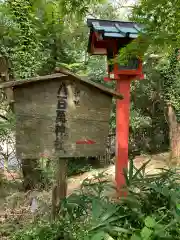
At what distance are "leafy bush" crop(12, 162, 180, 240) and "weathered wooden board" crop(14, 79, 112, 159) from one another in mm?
489

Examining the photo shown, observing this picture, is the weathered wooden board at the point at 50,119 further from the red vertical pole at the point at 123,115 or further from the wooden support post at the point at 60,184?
the red vertical pole at the point at 123,115

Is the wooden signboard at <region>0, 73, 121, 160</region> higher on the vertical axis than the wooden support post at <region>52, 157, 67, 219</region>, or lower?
higher

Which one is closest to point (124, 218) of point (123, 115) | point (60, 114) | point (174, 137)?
point (60, 114)

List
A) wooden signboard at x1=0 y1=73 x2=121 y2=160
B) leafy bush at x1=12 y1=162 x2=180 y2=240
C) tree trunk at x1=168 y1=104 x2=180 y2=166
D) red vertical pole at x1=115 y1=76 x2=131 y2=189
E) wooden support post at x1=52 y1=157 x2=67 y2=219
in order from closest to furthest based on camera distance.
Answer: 1. leafy bush at x1=12 y1=162 x2=180 y2=240
2. wooden signboard at x1=0 y1=73 x2=121 y2=160
3. wooden support post at x1=52 y1=157 x2=67 y2=219
4. red vertical pole at x1=115 y1=76 x2=131 y2=189
5. tree trunk at x1=168 y1=104 x2=180 y2=166

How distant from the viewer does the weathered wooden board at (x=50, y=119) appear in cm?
241

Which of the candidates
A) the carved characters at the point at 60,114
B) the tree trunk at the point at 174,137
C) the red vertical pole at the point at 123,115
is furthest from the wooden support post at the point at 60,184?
the tree trunk at the point at 174,137

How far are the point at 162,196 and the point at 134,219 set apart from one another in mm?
424

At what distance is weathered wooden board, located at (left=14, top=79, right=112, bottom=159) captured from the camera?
2.41 meters

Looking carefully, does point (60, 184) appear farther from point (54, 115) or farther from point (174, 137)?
point (174, 137)

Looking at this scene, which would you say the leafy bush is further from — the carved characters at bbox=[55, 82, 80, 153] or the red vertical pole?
the red vertical pole

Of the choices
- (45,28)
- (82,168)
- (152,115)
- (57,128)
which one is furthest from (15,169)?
(57,128)

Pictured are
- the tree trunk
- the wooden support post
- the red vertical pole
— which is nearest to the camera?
the wooden support post

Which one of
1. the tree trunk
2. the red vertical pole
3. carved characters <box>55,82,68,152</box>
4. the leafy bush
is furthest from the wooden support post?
the tree trunk

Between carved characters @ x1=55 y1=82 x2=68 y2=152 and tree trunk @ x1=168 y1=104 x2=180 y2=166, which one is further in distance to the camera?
tree trunk @ x1=168 y1=104 x2=180 y2=166
